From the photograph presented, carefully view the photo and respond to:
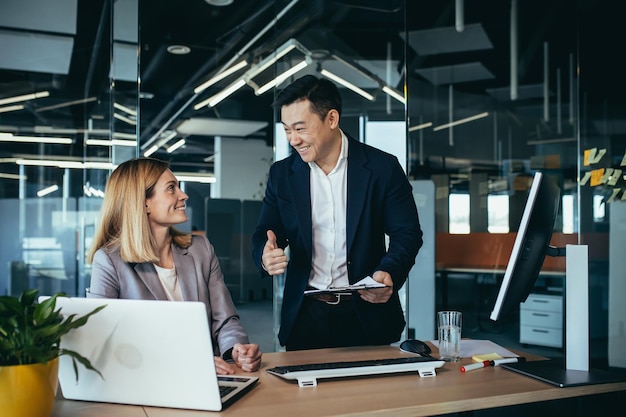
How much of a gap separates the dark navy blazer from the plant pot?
1146 mm

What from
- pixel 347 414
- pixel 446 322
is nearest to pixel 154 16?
pixel 446 322

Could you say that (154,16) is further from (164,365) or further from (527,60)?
(164,365)

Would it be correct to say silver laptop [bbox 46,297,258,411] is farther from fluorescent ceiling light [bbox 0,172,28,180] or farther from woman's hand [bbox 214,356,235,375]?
fluorescent ceiling light [bbox 0,172,28,180]

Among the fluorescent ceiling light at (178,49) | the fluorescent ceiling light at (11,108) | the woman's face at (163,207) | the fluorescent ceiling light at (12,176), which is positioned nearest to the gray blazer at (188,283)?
the woman's face at (163,207)

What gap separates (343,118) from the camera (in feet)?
16.0

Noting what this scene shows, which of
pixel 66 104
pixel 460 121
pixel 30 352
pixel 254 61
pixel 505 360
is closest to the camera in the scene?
pixel 30 352

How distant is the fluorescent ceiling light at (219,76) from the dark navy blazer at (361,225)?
13.8 feet

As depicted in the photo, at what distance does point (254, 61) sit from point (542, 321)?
12.2ft

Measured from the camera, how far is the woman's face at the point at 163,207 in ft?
7.30

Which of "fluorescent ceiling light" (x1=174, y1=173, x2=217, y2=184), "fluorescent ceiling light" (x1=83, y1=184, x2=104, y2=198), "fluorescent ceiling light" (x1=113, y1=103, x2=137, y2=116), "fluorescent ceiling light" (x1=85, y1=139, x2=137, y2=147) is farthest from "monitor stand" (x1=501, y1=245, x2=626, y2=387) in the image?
"fluorescent ceiling light" (x1=174, y1=173, x2=217, y2=184)

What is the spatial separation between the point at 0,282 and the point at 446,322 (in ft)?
15.4

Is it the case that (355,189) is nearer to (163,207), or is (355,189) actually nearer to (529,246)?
(163,207)

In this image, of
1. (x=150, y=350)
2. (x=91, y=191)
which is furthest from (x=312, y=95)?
(x=91, y=191)

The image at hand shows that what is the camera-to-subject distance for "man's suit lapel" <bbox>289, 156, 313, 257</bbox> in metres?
2.45
